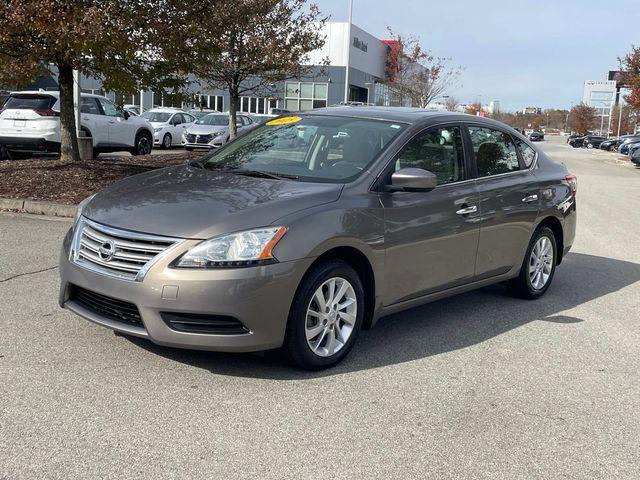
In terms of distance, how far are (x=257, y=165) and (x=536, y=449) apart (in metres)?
2.76

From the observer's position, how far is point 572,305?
6.39m

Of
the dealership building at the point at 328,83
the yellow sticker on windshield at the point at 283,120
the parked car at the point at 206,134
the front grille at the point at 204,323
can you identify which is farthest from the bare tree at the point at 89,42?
the dealership building at the point at 328,83

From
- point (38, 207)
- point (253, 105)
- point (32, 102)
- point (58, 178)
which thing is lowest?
point (38, 207)

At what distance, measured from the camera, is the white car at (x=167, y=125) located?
24.8 metres

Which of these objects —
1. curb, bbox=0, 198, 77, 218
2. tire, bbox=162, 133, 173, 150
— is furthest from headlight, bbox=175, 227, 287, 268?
tire, bbox=162, 133, 173, 150

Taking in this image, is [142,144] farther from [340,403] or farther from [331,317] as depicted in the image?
[340,403]

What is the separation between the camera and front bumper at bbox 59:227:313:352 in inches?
149

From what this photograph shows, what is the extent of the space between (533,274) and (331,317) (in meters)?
2.82

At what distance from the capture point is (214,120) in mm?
25250

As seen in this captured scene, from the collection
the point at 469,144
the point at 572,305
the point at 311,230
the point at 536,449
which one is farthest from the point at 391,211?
the point at 572,305

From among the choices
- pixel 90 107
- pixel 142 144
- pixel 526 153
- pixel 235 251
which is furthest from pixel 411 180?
pixel 142 144

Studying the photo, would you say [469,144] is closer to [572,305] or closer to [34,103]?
[572,305]

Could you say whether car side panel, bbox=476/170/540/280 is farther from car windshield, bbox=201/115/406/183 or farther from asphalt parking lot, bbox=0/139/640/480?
car windshield, bbox=201/115/406/183

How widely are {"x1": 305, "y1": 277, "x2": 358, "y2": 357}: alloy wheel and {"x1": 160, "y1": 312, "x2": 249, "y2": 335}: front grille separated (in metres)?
0.48
